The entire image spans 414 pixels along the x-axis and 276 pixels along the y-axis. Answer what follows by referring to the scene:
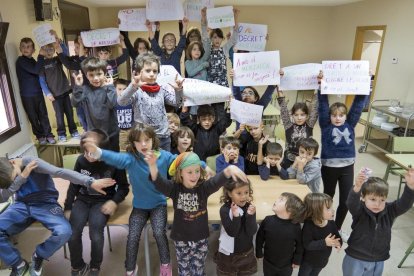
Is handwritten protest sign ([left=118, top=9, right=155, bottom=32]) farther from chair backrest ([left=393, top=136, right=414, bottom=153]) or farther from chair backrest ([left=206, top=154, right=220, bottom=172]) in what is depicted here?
chair backrest ([left=393, top=136, right=414, bottom=153])

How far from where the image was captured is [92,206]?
7.16ft

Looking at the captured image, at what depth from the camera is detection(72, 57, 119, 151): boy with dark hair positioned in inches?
98.1

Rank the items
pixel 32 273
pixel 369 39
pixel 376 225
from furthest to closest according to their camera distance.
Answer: pixel 369 39 < pixel 32 273 < pixel 376 225

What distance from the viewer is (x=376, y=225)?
72.9 inches

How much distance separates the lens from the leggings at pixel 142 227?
81.7 inches

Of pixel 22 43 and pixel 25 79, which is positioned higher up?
pixel 22 43

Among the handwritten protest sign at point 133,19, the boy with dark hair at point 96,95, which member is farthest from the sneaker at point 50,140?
the handwritten protest sign at point 133,19

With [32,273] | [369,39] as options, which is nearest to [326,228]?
[32,273]

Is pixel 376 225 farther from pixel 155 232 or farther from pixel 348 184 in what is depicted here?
pixel 155 232

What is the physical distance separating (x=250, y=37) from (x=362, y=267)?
251 cm

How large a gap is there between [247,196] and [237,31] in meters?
2.19

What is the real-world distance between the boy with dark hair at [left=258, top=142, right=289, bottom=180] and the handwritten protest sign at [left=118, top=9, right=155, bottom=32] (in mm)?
1898

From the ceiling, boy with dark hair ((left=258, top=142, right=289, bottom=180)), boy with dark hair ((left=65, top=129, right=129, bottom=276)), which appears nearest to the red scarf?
boy with dark hair ((left=65, top=129, right=129, bottom=276))

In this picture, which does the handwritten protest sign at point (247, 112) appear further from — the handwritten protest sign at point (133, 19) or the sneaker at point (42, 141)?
the sneaker at point (42, 141)
